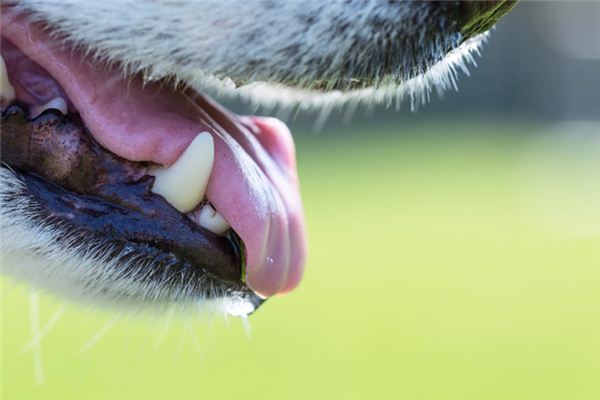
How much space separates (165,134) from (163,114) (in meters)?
0.08

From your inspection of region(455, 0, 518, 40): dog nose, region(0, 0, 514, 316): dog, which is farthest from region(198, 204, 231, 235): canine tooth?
region(455, 0, 518, 40): dog nose

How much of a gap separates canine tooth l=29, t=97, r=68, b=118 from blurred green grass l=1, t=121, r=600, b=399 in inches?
13.9

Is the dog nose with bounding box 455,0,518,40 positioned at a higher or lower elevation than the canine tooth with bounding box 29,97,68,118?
higher

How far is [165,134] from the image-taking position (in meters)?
2.08

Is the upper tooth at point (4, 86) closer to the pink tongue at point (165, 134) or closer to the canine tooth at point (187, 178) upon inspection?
the pink tongue at point (165, 134)

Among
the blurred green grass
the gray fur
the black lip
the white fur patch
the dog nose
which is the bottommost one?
the blurred green grass

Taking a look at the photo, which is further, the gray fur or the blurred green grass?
the blurred green grass

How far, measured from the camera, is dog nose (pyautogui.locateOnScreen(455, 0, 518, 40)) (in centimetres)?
183

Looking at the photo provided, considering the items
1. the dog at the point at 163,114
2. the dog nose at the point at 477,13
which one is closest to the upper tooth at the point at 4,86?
the dog at the point at 163,114

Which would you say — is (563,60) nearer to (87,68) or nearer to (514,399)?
(514,399)

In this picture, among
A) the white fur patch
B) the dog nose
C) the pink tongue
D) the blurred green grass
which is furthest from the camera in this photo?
the blurred green grass

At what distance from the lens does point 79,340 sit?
5.02 metres

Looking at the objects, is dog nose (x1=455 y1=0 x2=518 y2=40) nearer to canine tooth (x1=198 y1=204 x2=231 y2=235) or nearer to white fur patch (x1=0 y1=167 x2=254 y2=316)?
canine tooth (x1=198 y1=204 x2=231 y2=235)

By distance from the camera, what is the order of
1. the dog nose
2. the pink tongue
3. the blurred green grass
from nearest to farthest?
the dog nose, the pink tongue, the blurred green grass
